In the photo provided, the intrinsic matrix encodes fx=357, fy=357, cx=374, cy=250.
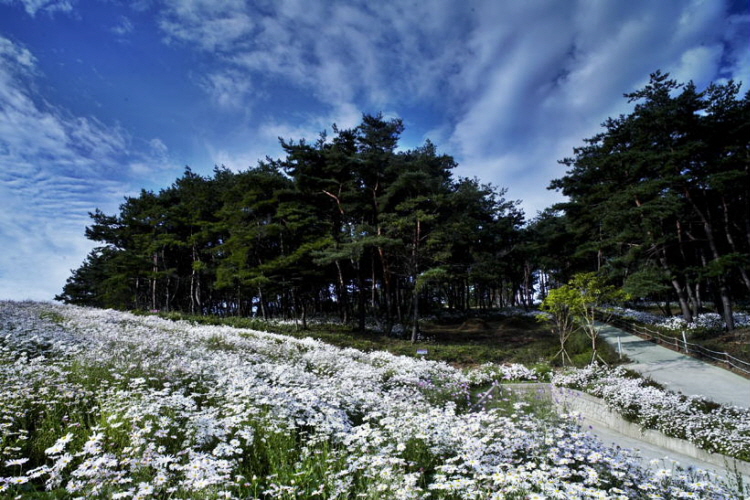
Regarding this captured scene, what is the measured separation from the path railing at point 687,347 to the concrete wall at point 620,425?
20.2 ft

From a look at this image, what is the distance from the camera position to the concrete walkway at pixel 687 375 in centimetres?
955

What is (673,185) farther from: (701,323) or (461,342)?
(461,342)

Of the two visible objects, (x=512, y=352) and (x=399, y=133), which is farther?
(x=399, y=133)

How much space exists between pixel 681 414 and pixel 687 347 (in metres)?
9.89

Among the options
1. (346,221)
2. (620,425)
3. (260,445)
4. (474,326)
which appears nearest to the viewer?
(260,445)

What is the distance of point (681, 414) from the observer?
302 inches

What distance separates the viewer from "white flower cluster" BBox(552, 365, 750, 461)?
21.6 feet

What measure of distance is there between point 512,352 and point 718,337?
896 cm

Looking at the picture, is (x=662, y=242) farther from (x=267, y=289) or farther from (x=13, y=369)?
(x=13, y=369)

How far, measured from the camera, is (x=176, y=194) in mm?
32875

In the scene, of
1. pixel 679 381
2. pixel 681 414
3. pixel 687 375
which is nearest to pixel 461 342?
pixel 687 375

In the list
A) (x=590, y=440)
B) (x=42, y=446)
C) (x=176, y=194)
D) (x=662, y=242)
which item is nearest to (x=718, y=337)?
(x=662, y=242)

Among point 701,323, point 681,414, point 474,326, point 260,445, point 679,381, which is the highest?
point 260,445

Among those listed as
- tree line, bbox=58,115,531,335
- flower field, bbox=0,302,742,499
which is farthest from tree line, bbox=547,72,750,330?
flower field, bbox=0,302,742,499
